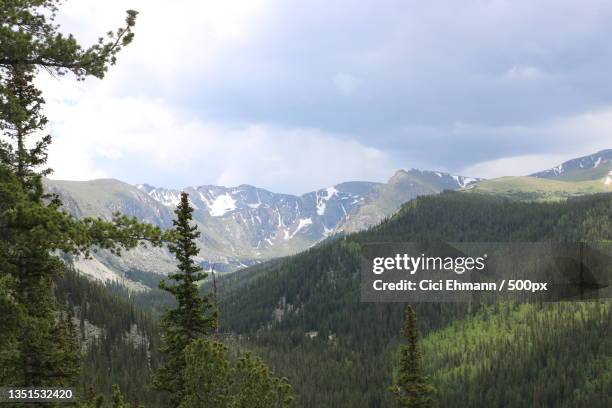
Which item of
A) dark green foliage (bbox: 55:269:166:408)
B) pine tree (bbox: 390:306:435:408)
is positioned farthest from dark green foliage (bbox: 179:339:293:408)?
dark green foliage (bbox: 55:269:166:408)

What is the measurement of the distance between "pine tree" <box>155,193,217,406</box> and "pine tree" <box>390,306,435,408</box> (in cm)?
1470

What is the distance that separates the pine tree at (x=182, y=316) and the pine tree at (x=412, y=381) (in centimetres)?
1470

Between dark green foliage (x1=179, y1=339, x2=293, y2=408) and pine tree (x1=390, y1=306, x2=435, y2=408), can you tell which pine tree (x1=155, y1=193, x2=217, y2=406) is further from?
pine tree (x1=390, y1=306, x2=435, y2=408)

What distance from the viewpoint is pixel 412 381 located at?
34.2 m

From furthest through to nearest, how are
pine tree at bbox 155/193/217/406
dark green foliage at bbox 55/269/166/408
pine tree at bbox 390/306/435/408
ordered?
dark green foliage at bbox 55/269/166/408 → pine tree at bbox 390/306/435/408 → pine tree at bbox 155/193/217/406

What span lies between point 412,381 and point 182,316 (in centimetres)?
1683

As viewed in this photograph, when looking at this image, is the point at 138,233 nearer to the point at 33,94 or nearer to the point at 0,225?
the point at 0,225

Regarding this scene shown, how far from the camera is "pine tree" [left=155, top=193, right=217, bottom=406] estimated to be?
83.7 ft

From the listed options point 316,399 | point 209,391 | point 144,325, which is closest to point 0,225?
point 209,391

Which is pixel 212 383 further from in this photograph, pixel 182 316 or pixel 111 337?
pixel 111 337

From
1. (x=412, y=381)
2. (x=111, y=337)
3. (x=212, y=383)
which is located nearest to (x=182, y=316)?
(x=212, y=383)

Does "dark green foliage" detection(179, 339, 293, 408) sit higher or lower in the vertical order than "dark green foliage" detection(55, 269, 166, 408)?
higher

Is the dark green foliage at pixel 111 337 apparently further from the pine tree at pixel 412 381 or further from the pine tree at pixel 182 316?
the pine tree at pixel 182 316

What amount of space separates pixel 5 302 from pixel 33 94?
1006 cm
